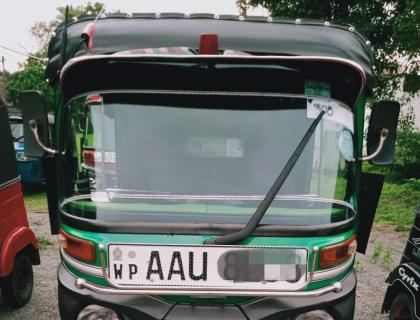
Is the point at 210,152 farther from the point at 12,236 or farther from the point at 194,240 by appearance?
the point at 12,236

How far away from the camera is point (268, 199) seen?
2354 millimetres

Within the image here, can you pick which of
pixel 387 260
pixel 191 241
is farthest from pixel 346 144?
pixel 387 260

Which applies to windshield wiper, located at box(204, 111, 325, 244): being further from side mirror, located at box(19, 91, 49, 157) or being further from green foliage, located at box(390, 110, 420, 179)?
green foliage, located at box(390, 110, 420, 179)

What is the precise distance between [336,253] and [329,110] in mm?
814

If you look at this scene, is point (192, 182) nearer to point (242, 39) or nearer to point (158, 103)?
point (158, 103)

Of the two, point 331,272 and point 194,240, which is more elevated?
point 194,240

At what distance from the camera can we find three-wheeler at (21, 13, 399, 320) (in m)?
2.29

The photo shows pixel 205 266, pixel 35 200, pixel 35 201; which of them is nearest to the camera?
pixel 205 266

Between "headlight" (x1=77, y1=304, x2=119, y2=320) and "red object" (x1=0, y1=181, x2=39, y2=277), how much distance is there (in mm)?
1827

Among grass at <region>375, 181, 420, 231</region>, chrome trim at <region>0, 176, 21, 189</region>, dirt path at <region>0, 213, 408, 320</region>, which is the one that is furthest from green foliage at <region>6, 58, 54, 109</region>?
chrome trim at <region>0, 176, 21, 189</region>

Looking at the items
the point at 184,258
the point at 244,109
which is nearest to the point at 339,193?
the point at 244,109

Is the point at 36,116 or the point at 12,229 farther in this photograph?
the point at 12,229

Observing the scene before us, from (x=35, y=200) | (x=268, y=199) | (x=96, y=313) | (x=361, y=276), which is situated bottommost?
(x=35, y=200)

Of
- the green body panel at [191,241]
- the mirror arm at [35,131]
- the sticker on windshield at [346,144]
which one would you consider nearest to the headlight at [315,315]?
the green body panel at [191,241]
